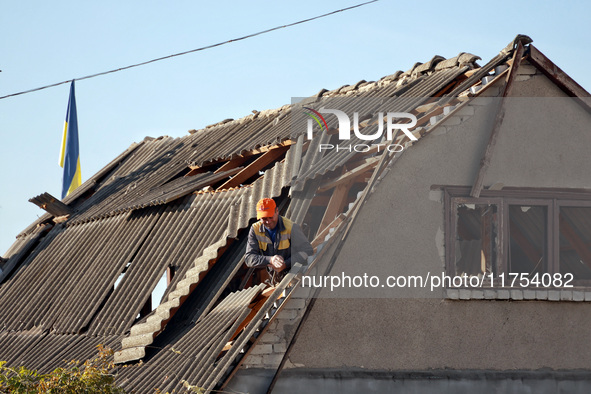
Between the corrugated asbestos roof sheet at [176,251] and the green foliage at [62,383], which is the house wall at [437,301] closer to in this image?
the corrugated asbestos roof sheet at [176,251]

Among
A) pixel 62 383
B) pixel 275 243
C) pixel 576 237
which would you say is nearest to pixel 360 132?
pixel 275 243

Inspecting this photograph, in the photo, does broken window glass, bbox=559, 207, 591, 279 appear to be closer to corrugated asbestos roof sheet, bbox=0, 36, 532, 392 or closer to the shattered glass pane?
the shattered glass pane

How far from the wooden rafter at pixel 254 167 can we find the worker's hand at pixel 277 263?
14.6 feet

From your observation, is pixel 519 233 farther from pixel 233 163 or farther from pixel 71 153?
pixel 71 153

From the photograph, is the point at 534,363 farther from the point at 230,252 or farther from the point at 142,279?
the point at 142,279

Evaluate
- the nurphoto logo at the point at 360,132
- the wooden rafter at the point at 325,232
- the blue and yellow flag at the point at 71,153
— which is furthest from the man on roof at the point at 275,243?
the blue and yellow flag at the point at 71,153

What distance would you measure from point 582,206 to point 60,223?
1235cm

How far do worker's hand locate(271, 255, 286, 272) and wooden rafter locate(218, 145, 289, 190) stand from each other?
4.45 metres

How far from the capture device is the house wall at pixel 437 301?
1149 centimetres

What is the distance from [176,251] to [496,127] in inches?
215

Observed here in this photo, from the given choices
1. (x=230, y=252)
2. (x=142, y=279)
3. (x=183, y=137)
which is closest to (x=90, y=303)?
(x=142, y=279)

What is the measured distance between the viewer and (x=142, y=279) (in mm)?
15023

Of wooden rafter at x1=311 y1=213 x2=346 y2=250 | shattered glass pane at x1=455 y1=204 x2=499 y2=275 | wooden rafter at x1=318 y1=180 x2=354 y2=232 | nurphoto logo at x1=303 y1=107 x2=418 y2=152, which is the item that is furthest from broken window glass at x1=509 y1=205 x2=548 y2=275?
wooden rafter at x1=311 y1=213 x2=346 y2=250

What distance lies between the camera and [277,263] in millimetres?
11211
